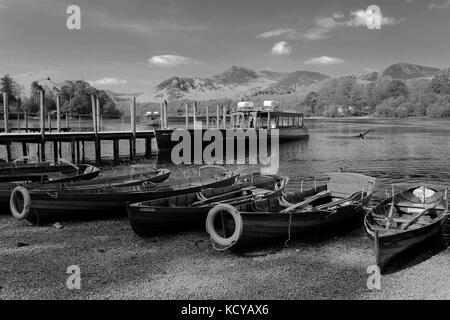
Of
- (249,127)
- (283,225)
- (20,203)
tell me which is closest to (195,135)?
(249,127)

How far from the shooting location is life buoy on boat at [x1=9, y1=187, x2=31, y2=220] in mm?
14711

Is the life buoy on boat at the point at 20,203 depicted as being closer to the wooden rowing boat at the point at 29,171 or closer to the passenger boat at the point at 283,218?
the passenger boat at the point at 283,218

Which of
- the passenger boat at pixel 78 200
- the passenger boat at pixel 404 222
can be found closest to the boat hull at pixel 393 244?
the passenger boat at pixel 404 222

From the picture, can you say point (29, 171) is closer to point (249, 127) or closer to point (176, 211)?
point (176, 211)

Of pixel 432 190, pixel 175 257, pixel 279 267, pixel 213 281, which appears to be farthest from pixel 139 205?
pixel 432 190

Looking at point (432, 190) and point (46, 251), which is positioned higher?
point (432, 190)

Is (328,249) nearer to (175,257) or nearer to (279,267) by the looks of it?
(279,267)

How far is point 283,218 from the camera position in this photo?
1298 cm

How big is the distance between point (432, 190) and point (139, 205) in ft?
40.7

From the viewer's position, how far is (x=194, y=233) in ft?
48.9

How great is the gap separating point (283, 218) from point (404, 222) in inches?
165

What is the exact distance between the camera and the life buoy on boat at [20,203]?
1471 cm

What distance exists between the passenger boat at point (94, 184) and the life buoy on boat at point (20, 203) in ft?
4.54

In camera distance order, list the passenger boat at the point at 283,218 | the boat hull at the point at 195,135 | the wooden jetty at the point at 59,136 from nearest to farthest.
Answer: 1. the passenger boat at the point at 283,218
2. the wooden jetty at the point at 59,136
3. the boat hull at the point at 195,135
